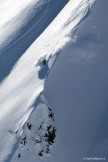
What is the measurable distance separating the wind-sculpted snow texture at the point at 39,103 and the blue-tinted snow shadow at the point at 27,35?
0.18 meters

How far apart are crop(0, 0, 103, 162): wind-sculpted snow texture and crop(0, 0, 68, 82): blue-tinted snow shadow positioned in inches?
7.0

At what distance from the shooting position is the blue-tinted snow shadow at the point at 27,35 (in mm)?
7605

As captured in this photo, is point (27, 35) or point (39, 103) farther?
point (27, 35)

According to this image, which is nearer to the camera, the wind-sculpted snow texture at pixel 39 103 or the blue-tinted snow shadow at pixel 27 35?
the wind-sculpted snow texture at pixel 39 103

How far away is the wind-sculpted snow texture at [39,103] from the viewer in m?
6.25

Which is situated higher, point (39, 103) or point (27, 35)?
point (27, 35)

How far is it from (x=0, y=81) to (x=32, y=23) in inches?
68.1

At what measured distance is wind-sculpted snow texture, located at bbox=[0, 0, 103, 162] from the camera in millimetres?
6246

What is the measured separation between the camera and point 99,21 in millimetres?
7512

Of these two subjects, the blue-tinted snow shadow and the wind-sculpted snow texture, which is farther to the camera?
the blue-tinted snow shadow

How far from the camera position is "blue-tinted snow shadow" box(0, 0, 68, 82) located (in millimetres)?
7605

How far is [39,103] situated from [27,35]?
215cm

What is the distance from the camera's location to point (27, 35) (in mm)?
8094

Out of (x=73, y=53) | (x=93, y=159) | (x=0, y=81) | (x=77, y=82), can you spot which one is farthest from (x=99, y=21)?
(x=93, y=159)
